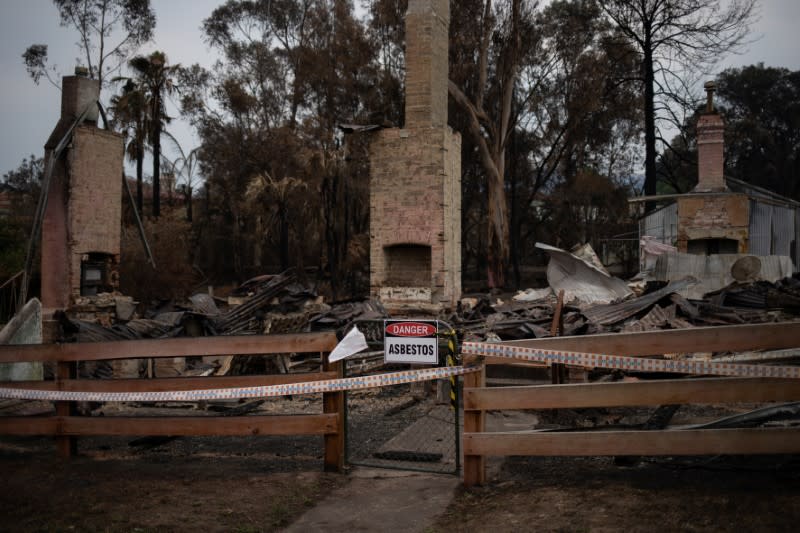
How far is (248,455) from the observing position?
575 cm

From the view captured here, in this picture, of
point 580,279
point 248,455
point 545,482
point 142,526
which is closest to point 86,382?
point 248,455

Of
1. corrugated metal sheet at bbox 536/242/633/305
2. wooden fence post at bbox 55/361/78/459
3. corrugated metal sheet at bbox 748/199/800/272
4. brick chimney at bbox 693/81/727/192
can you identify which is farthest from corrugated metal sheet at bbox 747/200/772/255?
wooden fence post at bbox 55/361/78/459

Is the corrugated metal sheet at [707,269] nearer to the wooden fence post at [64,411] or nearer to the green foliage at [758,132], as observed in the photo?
the wooden fence post at [64,411]

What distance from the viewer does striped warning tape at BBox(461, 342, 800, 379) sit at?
4.11m

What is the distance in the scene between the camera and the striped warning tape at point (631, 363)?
13.5 feet

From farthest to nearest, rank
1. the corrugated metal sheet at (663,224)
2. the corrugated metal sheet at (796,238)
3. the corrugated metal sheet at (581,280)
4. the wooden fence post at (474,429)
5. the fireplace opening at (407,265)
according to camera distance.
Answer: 1. the corrugated metal sheet at (663,224)
2. the corrugated metal sheet at (796,238)
3. the corrugated metal sheet at (581,280)
4. the fireplace opening at (407,265)
5. the wooden fence post at (474,429)

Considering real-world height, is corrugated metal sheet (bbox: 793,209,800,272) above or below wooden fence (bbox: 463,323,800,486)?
above

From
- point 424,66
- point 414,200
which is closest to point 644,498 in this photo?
point 414,200

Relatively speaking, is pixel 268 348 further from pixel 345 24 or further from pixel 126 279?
pixel 345 24

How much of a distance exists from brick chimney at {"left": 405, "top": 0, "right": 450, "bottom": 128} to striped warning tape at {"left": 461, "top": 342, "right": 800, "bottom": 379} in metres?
11.4

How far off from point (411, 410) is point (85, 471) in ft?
13.9

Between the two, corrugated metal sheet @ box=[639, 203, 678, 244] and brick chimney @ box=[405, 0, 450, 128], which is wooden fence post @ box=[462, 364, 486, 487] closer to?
brick chimney @ box=[405, 0, 450, 128]

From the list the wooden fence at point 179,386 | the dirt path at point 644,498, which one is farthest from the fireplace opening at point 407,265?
the dirt path at point 644,498

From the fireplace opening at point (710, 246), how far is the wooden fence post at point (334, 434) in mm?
18724
